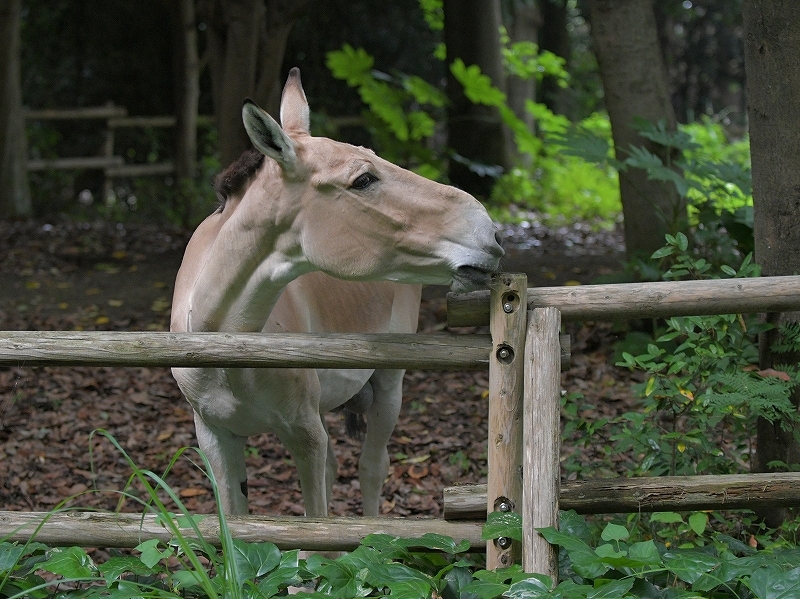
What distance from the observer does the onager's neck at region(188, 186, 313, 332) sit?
311 centimetres

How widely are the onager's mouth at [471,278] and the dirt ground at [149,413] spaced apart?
5.99 feet

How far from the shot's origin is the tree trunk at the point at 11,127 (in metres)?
10.5

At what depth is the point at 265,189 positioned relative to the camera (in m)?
3.12

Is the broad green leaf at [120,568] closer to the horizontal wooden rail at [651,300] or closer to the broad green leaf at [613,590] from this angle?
the horizontal wooden rail at [651,300]

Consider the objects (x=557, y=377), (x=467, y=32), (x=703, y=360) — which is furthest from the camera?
(x=467, y=32)

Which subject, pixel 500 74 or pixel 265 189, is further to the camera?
pixel 500 74

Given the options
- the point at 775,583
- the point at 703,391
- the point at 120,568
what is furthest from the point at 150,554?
the point at 703,391

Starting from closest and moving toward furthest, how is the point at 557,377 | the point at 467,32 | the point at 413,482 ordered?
the point at 557,377 < the point at 413,482 < the point at 467,32

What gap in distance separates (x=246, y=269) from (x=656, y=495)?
1.68 m

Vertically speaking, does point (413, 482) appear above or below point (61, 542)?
below

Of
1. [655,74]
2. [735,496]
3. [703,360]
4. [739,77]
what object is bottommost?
[735,496]

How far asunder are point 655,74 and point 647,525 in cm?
357

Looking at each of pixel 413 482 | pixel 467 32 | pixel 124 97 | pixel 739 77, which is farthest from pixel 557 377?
pixel 739 77

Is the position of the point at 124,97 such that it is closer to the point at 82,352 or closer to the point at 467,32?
the point at 467,32
